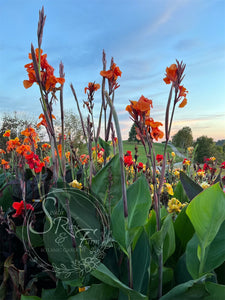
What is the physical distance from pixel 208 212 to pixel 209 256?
184 mm

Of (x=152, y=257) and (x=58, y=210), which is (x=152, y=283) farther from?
(x=58, y=210)

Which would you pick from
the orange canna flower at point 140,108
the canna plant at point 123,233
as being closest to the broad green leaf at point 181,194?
the canna plant at point 123,233

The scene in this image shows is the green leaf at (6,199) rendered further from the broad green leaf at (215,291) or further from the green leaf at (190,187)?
the broad green leaf at (215,291)

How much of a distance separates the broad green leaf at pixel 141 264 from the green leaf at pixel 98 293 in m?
0.08

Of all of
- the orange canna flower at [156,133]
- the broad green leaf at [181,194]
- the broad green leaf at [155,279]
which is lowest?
the broad green leaf at [155,279]

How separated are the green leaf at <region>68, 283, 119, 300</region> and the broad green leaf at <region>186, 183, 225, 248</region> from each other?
1.01 ft

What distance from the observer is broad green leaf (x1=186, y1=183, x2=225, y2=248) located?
2.25 feet

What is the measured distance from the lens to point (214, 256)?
0.79m

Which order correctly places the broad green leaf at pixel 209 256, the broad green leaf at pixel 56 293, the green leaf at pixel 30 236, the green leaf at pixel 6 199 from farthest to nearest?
the green leaf at pixel 6 199
the green leaf at pixel 30 236
the broad green leaf at pixel 56 293
the broad green leaf at pixel 209 256

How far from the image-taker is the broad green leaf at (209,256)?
0.76 m

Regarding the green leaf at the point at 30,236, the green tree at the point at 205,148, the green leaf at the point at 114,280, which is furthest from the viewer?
the green tree at the point at 205,148

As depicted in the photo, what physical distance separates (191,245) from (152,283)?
172mm

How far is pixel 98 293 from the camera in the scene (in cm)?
76
